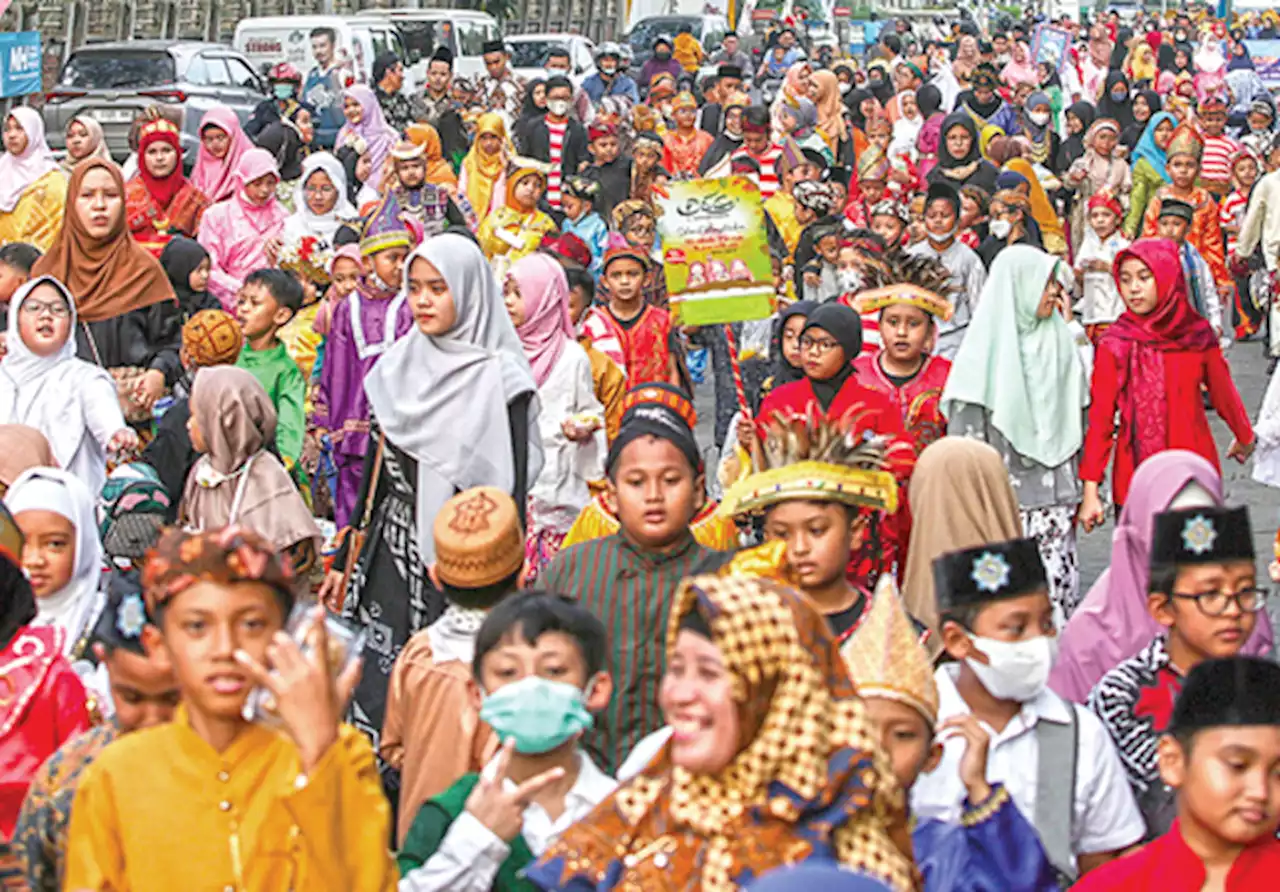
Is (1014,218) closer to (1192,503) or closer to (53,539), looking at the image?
(1192,503)

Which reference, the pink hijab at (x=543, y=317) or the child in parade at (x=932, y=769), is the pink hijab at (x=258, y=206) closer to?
the pink hijab at (x=543, y=317)

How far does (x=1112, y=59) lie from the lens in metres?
31.7

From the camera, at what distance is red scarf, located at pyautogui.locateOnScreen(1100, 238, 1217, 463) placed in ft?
29.0

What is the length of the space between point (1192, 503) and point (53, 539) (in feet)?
9.38

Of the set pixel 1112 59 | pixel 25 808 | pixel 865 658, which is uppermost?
pixel 1112 59

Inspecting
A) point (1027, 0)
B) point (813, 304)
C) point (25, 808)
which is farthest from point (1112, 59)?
point (1027, 0)

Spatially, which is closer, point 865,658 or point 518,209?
point 865,658

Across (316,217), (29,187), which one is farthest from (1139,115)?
(29,187)

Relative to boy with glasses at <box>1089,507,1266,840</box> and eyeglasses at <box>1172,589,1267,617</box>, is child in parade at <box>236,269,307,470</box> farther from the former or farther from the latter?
eyeglasses at <box>1172,589,1267,617</box>

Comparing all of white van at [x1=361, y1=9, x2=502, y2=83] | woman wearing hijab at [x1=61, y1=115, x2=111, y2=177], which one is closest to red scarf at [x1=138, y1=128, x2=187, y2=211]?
woman wearing hijab at [x1=61, y1=115, x2=111, y2=177]

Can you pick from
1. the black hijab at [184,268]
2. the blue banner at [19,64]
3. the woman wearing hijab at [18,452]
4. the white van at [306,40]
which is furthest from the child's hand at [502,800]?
the white van at [306,40]

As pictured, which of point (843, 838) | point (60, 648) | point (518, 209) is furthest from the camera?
point (518, 209)

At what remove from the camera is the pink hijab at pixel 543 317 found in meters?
9.32

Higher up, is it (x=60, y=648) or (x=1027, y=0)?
(x=1027, y=0)
